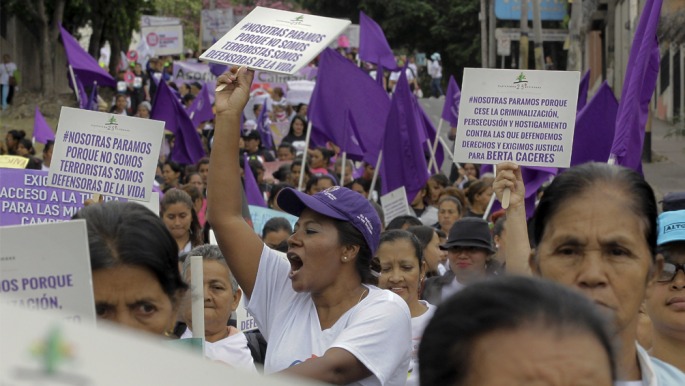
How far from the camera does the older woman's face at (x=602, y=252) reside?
9.98ft

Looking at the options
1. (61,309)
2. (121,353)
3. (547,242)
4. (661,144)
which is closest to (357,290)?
(547,242)

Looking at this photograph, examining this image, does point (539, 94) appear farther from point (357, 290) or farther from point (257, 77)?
point (257, 77)

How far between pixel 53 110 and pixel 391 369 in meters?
32.6

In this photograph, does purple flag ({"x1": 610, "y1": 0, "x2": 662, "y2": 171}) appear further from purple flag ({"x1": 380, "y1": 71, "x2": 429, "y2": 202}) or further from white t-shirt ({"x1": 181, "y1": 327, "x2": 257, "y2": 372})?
purple flag ({"x1": 380, "y1": 71, "x2": 429, "y2": 202})

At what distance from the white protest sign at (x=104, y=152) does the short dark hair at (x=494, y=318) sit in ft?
15.5

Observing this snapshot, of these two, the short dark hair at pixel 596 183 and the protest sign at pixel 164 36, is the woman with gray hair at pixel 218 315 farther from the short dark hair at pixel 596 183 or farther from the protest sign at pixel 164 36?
the protest sign at pixel 164 36

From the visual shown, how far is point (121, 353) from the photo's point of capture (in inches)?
51.1

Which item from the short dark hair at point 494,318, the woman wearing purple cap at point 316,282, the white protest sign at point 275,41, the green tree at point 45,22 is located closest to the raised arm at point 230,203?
the woman wearing purple cap at point 316,282

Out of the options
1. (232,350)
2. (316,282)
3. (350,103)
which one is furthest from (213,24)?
(316,282)

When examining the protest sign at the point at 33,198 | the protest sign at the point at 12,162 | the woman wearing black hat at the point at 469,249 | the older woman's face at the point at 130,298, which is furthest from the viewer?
the protest sign at the point at 12,162

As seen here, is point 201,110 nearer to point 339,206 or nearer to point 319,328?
point 339,206

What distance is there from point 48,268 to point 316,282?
214 centimetres

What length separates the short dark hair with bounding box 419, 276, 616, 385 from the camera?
1862 millimetres

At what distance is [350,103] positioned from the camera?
13688 mm
